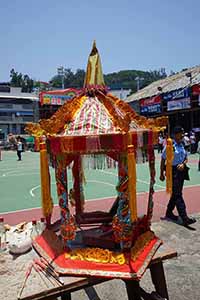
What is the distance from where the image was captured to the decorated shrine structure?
2.94 metres

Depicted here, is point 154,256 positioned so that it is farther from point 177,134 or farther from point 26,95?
point 26,95

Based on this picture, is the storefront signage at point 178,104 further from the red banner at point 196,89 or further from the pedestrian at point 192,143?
the pedestrian at point 192,143

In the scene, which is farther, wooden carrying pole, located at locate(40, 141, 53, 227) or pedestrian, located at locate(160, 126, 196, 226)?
pedestrian, located at locate(160, 126, 196, 226)

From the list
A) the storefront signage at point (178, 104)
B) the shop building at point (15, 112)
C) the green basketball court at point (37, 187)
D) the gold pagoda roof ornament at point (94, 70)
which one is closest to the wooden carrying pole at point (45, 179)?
the gold pagoda roof ornament at point (94, 70)

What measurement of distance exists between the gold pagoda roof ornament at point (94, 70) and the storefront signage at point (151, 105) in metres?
21.3

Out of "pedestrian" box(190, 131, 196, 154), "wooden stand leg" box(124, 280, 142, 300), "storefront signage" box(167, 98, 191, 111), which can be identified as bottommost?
"wooden stand leg" box(124, 280, 142, 300)

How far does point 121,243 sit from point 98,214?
104cm

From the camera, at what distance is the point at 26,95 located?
55.3 metres

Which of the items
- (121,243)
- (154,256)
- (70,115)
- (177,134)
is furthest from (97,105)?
(177,134)

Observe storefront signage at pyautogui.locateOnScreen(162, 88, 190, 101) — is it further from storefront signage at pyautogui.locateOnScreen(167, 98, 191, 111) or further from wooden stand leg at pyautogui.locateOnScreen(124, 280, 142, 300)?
wooden stand leg at pyautogui.locateOnScreen(124, 280, 142, 300)

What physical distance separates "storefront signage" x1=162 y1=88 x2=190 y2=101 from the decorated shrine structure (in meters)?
18.9

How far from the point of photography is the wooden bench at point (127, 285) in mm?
2582

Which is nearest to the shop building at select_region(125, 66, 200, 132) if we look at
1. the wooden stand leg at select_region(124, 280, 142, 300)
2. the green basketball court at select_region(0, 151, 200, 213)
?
the green basketball court at select_region(0, 151, 200, 213)

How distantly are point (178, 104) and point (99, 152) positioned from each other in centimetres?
2005
